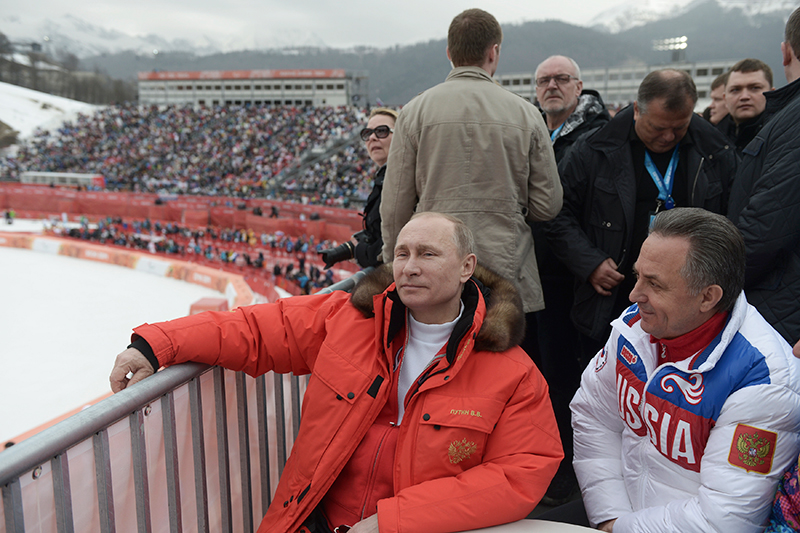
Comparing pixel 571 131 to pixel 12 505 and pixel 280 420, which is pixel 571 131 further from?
pixel 12 505

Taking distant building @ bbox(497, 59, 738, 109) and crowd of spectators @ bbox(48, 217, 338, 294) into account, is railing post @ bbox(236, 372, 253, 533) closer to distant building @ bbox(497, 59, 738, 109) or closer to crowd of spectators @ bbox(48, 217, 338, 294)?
crowd of spectators @ bbox(48, 217, 338, 294)

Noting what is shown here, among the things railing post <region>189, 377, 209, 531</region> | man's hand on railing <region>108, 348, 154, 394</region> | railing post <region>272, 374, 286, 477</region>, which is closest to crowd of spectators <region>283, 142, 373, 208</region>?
railing post <region>272, 374, 286, 477</region>

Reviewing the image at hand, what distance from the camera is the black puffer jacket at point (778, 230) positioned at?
1.95 metres

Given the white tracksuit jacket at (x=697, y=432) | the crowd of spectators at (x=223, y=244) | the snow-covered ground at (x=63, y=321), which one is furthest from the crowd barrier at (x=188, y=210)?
the white tracksuit jacket at (x=697, y=432)

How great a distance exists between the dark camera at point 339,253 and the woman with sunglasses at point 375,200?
0.06ft

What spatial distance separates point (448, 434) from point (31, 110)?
83.1 meters

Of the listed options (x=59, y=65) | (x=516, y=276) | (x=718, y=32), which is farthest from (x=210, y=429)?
(x=718, y=32)

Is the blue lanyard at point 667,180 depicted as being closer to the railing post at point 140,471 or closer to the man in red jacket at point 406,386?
the man in red jacket at point 406,386

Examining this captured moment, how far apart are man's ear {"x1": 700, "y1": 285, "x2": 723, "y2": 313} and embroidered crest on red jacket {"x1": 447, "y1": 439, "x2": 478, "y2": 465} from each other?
0.73 meters

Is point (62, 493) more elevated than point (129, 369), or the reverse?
point (129, 369)

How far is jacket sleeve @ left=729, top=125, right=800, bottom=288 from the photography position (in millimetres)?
1944

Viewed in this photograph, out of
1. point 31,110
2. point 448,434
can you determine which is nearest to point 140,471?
point 448,434

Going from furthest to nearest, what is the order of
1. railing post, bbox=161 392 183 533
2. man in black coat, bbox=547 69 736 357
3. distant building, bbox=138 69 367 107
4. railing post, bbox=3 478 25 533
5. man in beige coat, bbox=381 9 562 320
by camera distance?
distant building, bbox=138 69 367 107 → man in black coat, bbox=547 69 736 357 → man in beige coat, bbox=381 9 562 320 → railing post, bbox=161 392 183 533 → railing post, bbox=3 478 25 533

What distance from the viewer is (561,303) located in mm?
3098
